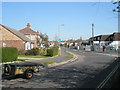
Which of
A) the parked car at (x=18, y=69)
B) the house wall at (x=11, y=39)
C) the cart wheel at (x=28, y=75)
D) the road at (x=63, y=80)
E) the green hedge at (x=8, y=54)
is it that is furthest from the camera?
the house wall at (x=11, y=39)

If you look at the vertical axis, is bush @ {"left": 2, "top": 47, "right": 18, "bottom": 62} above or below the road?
above

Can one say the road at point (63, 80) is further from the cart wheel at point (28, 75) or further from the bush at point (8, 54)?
the bush at point (8, 54)

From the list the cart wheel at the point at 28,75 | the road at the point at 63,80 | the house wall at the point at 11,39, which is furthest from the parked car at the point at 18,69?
the house wall at the point at 11,39

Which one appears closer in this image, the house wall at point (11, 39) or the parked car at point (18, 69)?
the parked car at point (18, 69)

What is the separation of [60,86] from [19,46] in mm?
26050

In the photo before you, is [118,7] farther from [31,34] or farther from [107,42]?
[107,42]

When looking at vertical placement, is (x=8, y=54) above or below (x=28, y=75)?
above

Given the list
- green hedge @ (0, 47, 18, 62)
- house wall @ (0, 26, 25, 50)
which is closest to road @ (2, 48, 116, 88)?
green hedge @ (0, 47, 18, 62)

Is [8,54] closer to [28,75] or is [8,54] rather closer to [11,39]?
[28,75]

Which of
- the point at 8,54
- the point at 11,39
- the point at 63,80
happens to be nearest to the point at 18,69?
the point at 63,80

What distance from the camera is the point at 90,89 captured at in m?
6.50

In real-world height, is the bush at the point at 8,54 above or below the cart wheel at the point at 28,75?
above

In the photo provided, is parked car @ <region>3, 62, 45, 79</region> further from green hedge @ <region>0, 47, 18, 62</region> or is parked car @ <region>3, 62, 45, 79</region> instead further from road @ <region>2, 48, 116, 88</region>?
green hedge @ <region>0, 47, 18, 62</region>

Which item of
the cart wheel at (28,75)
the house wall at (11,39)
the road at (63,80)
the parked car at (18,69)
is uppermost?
the house wall at (11,39)
